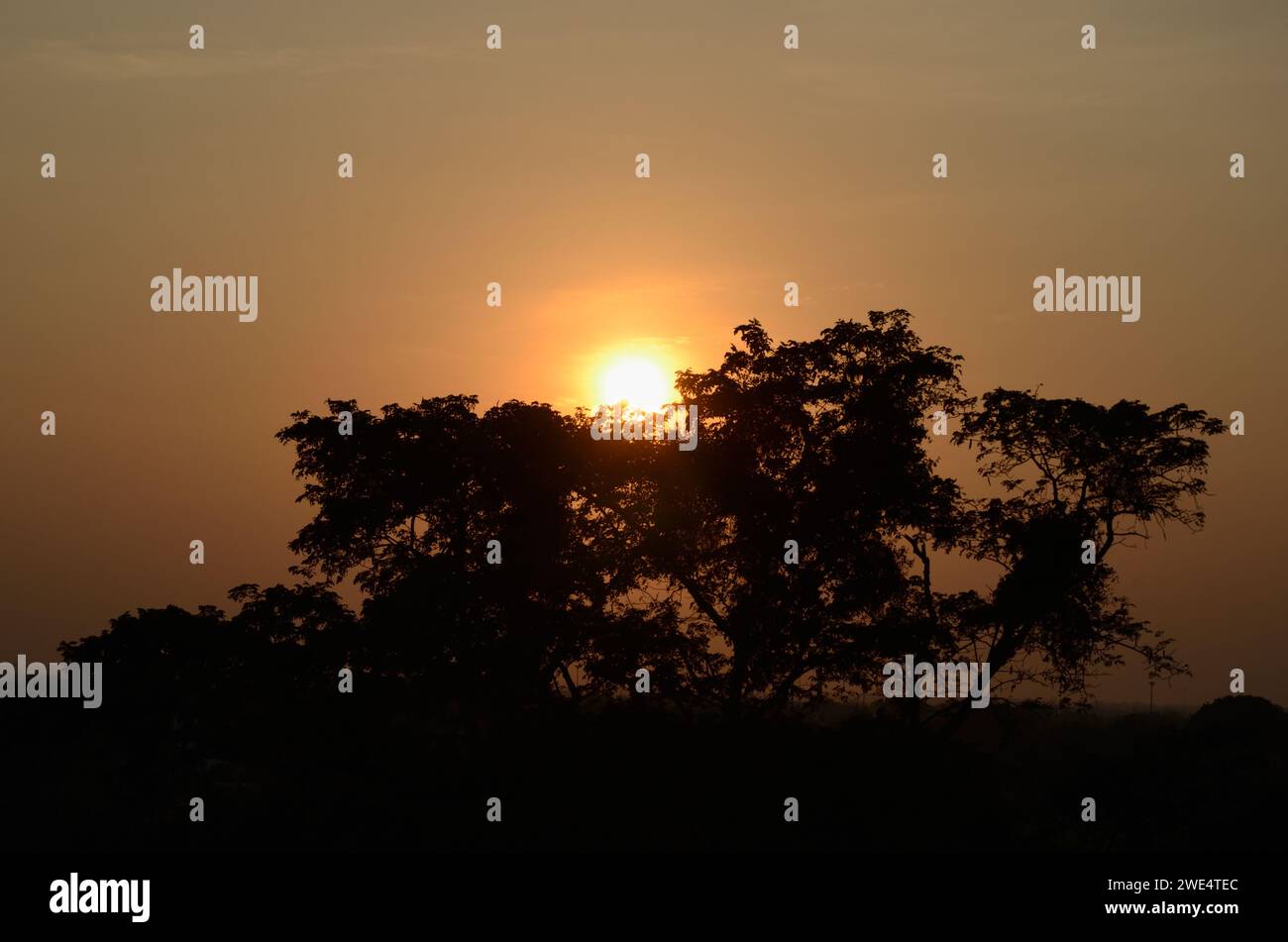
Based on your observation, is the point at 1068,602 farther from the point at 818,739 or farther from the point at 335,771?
the point at 335,771

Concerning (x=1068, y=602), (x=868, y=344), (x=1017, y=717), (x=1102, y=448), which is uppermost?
(x=868, y=344)

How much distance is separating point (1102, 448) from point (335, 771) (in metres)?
20.4

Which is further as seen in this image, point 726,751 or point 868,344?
point 868,344

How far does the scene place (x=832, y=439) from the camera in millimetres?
41062

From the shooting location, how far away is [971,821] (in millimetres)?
38188

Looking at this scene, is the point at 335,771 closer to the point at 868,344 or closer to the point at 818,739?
the point at 818,739

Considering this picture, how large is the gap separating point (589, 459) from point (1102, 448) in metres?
13.1

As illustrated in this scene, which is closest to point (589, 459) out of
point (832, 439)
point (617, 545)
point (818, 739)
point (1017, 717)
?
point (617, 545)
